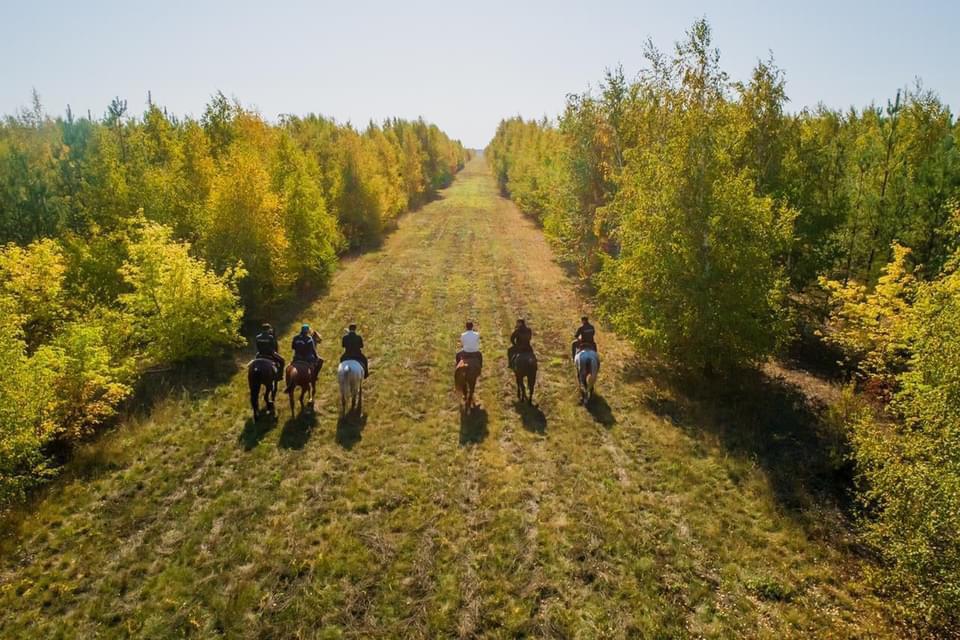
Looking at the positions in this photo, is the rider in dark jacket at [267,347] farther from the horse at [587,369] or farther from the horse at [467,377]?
Result: the horse at [587,369]

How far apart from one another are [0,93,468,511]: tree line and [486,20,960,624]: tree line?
576 inches

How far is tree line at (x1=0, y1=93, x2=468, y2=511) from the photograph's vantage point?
11.4 metres

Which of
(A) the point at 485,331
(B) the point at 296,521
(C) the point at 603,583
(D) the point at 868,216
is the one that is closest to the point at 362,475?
(B) the point at 296,521

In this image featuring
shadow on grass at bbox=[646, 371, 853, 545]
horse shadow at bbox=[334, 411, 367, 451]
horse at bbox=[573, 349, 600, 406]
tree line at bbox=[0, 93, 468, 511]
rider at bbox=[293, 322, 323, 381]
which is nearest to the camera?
shadow on grass at bbox=[646, 371, 853, 545]

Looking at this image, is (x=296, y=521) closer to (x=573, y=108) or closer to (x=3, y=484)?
(x=3, y=484)

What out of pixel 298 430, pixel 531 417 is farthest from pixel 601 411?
pixel 298 430

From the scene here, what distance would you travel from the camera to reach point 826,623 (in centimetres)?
741

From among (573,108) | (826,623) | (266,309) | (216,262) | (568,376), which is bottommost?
(826,623)

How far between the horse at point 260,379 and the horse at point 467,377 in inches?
200

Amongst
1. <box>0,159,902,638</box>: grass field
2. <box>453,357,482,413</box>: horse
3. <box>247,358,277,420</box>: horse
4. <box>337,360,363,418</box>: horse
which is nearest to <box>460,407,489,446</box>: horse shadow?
<box>0,159,902,638</box>: grass field

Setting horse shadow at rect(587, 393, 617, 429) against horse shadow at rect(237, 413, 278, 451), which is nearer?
horse shadow at rect(237, 413, 278, 451)

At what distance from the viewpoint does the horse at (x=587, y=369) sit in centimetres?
1462

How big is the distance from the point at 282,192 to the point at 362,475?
18645 millimetres

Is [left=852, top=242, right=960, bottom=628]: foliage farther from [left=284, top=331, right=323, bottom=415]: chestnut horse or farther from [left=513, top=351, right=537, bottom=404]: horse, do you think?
[left=284, top=331, right=323, bottom=415]: chestnut horse
